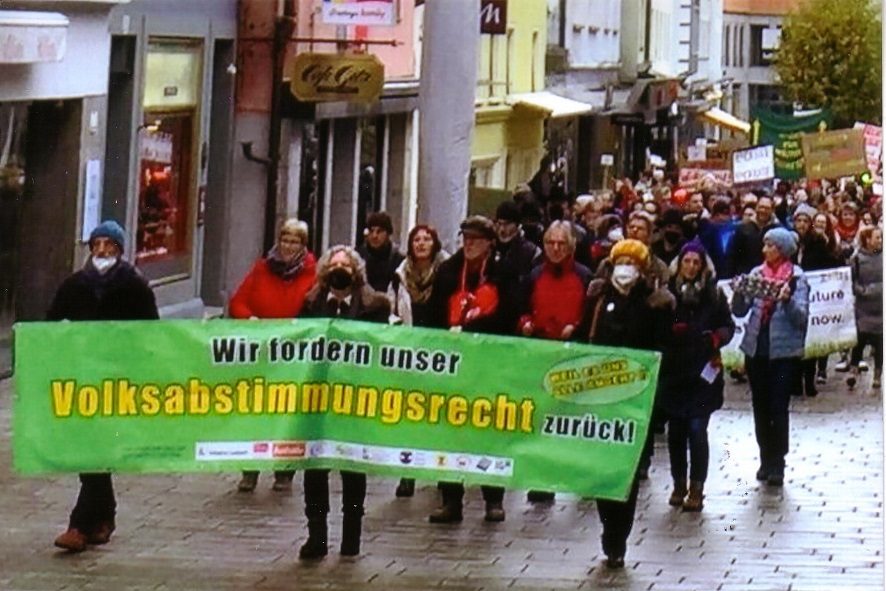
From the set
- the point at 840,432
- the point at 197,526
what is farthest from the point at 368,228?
the point at 840,432

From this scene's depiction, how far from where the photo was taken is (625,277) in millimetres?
11156

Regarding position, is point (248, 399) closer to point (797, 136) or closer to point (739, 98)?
point (797, 136)

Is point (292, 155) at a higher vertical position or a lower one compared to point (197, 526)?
higher

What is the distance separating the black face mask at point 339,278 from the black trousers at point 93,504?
1.26 meters

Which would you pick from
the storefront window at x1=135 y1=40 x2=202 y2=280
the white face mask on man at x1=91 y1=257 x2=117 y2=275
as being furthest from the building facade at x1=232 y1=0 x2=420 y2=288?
the white face mask on man at x1=91 y1=257 x2=117 y2=275

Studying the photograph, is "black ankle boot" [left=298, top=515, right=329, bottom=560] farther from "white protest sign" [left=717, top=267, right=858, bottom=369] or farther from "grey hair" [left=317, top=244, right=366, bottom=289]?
"white protest sign" [left=717, top=267, right=858, bottom=369]

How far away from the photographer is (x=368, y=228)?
12.9m

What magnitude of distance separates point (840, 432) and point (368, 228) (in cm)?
434

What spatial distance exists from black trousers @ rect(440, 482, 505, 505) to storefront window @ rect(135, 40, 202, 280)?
24.8 ft

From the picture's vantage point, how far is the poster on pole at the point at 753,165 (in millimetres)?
27156

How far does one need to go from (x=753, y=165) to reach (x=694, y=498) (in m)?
15.3

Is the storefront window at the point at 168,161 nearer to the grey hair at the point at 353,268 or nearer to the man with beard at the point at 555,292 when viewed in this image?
the man with beard at the point at 555,292

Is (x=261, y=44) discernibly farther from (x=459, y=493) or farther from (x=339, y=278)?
(x=339, y=278)

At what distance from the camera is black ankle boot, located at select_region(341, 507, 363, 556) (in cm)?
1068
